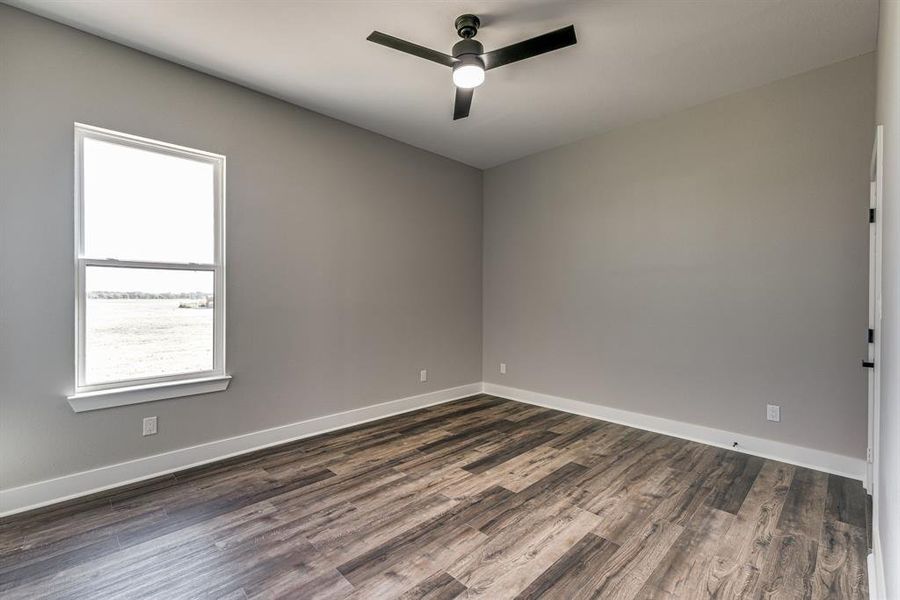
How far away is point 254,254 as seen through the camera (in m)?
3.29

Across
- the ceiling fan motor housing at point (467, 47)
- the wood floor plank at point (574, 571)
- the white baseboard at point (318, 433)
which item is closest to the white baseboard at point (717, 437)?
the white baseboard at point (318, 433)

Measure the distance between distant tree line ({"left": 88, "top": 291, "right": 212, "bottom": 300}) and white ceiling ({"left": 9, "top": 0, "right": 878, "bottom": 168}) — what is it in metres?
1.62

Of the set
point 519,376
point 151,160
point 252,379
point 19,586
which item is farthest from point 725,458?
point 151,160

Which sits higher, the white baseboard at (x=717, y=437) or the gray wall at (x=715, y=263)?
the gray wall at (x=715, y=263)

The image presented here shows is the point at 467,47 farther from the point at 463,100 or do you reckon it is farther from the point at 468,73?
the point at 463,100

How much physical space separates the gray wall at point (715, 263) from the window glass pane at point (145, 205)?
3.27 meters

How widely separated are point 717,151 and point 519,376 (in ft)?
9.73

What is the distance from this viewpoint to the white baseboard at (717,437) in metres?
2.87

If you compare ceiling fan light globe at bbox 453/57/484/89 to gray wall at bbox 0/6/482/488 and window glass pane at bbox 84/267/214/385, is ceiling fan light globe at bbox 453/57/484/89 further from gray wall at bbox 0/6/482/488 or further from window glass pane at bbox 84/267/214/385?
window glass pane at bbox 84/267/214/385

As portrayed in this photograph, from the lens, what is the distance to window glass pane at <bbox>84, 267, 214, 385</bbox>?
2.63 metres

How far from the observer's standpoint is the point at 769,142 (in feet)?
10.4

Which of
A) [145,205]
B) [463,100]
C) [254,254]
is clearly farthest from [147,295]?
[463,100]

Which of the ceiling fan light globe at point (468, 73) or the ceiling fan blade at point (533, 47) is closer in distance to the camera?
the ceiling fan blade at point (533, 47)

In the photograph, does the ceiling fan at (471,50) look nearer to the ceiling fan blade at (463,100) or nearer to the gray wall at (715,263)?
the ceiling fan blade at (463,100)
